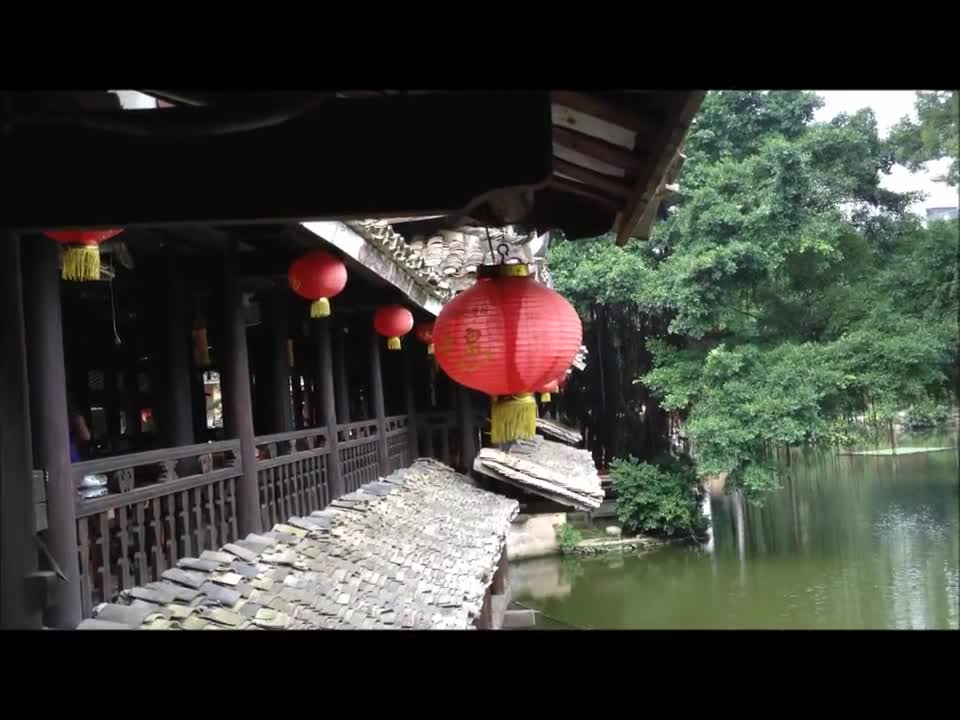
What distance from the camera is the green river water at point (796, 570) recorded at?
1399cm

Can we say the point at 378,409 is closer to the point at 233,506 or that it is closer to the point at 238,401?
the point at 238,401

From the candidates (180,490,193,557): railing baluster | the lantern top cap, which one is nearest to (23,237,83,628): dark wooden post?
(180,490,193,557): railing baluster

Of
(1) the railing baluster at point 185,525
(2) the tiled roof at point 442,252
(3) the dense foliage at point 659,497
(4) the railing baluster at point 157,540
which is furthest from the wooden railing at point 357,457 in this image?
(3) the dense foliage at point 659,497

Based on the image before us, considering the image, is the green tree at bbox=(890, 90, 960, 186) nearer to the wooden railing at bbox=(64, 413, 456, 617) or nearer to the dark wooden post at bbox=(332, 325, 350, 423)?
the dark wooden post at bbox=(332, 325, 350, 423)

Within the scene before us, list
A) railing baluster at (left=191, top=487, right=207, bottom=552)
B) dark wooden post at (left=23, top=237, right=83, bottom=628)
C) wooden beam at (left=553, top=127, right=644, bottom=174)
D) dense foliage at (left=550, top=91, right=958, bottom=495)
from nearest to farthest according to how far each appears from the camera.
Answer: wooden beam at (left=553, top=127, right=644, bottom=174)
dark wooden post at (left=23, top=237, right=83, bottom=628)
railing baluster at (left=191, top=487, right=207, bottom=552)
dense foliage at (left=550, top=91, right=958, bottom=495)

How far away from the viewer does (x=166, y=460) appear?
3857 millimetres

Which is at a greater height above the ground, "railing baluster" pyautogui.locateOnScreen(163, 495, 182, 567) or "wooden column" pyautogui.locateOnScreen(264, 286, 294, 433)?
"wooden column" pyautogui.locateOnScreen(264, 286, 294, 433)

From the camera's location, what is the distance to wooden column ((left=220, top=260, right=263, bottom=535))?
15.5ft

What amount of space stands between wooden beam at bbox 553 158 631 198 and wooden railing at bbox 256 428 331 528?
2870 millimetres

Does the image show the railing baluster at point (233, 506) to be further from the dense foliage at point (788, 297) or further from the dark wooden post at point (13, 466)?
the dense foliage at point (788, 297)

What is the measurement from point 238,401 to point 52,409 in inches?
66.2
